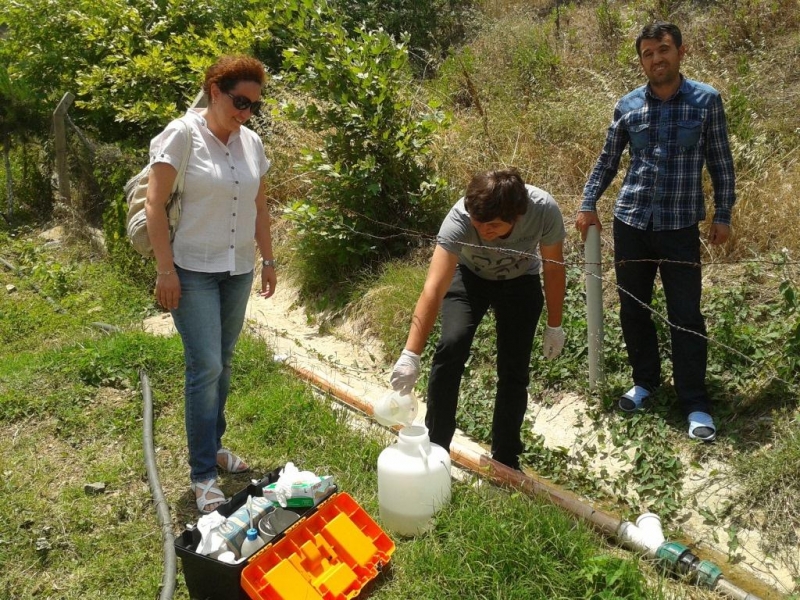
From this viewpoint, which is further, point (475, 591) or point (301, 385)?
point (301, 385)

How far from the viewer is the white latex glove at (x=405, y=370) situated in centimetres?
301

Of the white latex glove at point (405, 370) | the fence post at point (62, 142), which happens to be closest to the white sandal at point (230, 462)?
the white latex glove at point (405, 370)

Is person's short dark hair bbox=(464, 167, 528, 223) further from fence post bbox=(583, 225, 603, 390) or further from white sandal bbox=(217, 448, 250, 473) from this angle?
white sandal bbox=(217, 448, 250, 473)

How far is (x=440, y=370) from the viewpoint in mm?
3221

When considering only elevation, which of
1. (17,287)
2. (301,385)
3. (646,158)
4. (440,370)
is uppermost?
(646,158)

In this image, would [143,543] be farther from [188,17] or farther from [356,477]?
[188,17]

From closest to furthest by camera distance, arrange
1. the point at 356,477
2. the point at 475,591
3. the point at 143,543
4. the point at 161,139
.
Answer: the point at 475,591 → the point at 161,139 → the point at 143,543 → the point at 356,477

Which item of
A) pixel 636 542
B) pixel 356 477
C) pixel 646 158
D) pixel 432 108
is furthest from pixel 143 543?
pixel 432 108

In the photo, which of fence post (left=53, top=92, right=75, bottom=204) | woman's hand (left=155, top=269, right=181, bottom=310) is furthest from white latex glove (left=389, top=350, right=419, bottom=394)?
fence post (left=53, top=92, right=75, bottom=204)

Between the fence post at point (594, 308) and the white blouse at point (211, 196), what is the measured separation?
188 centimetres

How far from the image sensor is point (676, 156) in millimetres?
3670

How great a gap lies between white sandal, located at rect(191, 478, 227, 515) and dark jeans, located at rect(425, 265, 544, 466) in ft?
3.37

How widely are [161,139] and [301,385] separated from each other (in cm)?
202

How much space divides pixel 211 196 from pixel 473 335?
1.33 metres
